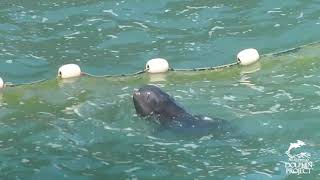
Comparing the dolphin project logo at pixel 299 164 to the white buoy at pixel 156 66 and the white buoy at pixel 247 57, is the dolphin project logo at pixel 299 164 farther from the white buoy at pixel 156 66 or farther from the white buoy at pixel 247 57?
the white buoy at pixel 156 66

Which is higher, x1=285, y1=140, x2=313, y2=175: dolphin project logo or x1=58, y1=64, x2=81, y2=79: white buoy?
x1=58, y1=64, x2=81, y2=79: white buoy

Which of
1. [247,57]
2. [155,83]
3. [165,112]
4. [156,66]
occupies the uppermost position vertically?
[247,57]

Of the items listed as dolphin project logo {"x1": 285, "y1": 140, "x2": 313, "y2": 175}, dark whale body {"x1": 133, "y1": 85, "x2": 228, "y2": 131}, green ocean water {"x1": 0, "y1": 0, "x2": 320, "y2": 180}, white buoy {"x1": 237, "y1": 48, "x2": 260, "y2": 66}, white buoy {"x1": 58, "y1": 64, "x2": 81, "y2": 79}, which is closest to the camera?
dolphin project logo {"x1": 285, "y1": 140, "x2": 313, "y2": 175}

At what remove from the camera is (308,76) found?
10078mm

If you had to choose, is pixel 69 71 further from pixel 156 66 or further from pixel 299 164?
pixel 299 164

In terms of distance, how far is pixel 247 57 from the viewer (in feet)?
35.4

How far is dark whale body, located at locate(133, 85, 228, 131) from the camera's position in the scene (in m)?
8.43

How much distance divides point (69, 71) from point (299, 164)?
168 inches

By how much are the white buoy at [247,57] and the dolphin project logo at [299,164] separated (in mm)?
3172

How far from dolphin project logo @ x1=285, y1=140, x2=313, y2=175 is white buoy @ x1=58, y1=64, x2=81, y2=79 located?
3.90m

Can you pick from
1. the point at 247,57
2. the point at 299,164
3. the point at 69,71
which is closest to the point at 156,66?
the point at 69,71

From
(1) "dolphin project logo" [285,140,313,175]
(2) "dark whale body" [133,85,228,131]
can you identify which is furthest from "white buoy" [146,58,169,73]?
(1) "dolphin project logo" [285,140,313,175]

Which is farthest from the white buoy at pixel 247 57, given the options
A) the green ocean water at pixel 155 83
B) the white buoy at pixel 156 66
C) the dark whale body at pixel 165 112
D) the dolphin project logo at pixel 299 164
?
the dolphin project logo at pixel 299 164

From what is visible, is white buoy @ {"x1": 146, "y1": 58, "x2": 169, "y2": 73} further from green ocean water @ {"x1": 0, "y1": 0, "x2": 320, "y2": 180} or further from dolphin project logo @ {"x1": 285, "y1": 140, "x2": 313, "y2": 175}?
dolphin project logo @ {"x1": 285, "y1": 140, "x2": 313, "y2": 175}
